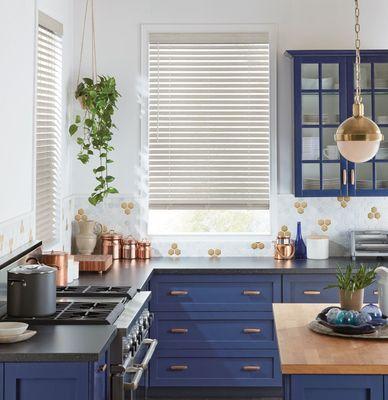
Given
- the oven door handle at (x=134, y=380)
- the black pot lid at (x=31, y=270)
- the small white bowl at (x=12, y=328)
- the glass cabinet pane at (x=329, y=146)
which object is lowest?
the oven door handle at (x=134, y=380)

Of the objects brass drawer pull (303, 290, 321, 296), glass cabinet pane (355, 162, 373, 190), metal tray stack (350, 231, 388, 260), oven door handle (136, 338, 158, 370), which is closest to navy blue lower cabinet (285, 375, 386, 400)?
oven door handle (136, 338, 158, 370)

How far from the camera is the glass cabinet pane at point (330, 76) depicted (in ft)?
22.2

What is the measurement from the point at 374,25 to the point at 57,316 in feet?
12.2

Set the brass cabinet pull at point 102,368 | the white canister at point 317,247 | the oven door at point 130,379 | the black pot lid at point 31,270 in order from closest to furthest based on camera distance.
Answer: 1. the brass cabinet pull at point 102,368
2. the oven door at point 130,379
3. the black pot lid at point 31,270
4. the white canister at point 317,247

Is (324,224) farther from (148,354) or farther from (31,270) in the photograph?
(31,270)

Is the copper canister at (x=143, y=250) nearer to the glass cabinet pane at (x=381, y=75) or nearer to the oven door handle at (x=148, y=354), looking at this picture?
the oven door handle at (x=148, y=354)

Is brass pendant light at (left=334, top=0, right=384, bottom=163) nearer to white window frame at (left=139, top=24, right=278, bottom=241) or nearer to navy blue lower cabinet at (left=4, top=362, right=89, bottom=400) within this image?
navy blue lower cabinet at (left=4, top=362, right=89, bottom=400)

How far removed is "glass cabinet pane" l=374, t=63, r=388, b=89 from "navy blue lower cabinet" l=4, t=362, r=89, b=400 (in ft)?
12.5

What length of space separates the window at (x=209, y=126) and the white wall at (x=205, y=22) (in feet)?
0.42

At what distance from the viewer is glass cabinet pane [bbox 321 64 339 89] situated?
676 centimetres

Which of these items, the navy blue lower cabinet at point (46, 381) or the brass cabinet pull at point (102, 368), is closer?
the navy blue lower cabinet at point (46, 381)

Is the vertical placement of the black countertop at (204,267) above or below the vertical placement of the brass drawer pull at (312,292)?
above

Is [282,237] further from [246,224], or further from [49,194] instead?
[246,224]

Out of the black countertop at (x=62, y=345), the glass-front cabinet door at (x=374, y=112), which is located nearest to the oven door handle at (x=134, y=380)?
the black countertop at (x=62, y=345)
